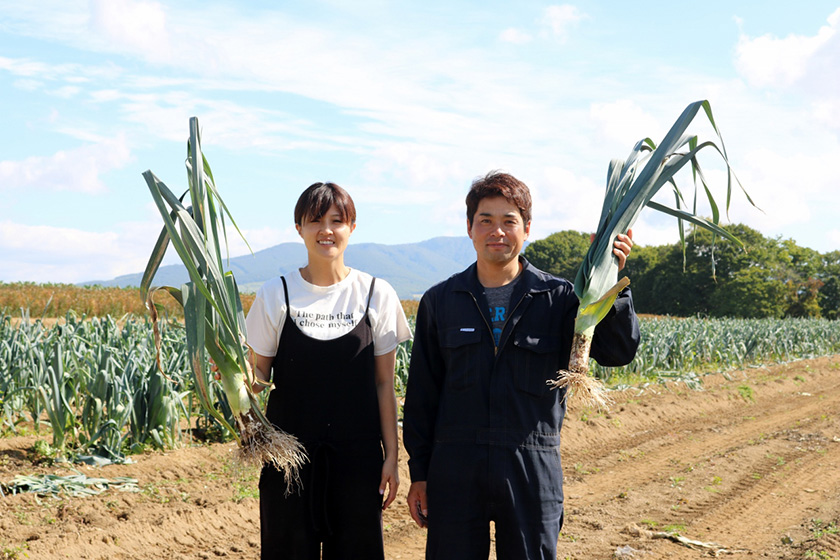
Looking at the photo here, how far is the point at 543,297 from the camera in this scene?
2.37 m

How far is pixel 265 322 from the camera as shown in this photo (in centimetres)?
248

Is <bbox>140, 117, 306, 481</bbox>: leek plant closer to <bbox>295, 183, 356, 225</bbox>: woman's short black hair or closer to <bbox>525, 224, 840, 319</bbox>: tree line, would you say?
<bbox>295, 183, 356, 225</bbox>: woman's short black hair

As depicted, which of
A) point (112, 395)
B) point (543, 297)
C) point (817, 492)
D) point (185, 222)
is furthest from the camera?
point (817, 492)

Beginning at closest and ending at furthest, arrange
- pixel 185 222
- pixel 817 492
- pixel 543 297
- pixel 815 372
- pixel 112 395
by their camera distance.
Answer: pixel 185 222, pixel 543 297, pixel 112 395, pixel 817 492, pixel 815 372

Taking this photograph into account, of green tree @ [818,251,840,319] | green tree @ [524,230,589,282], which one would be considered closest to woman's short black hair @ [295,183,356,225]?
green tree @ [818,251,840,319]

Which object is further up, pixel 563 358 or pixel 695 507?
pixel 563 358

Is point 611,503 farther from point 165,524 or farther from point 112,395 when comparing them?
point 112,395

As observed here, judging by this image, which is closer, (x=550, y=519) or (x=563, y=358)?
(x=550, y=519)

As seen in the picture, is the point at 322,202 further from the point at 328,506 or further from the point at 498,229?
the point at 328,506

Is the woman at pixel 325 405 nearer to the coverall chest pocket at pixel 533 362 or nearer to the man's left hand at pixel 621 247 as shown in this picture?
the coverall chest pocket at pixel 533 362

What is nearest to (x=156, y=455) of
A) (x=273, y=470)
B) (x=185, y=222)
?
(x=273, y=470)

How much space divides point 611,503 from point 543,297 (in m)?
3.30

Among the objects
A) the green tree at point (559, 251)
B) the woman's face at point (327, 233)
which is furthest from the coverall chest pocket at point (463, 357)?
the green tree at point (559, 251)

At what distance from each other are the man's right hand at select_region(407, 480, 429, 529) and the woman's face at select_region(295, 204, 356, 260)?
84 cm
